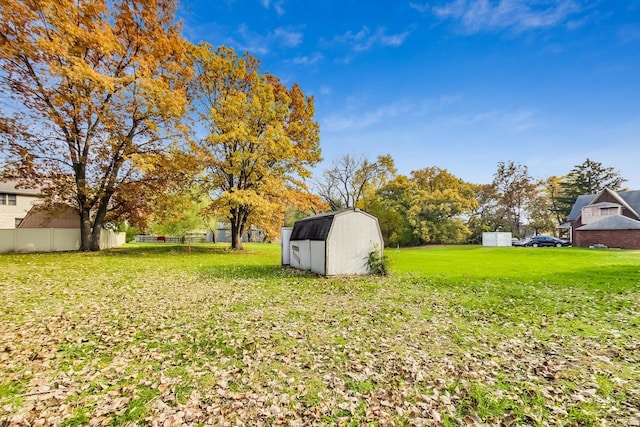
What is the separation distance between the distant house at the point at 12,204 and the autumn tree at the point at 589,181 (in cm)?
7712

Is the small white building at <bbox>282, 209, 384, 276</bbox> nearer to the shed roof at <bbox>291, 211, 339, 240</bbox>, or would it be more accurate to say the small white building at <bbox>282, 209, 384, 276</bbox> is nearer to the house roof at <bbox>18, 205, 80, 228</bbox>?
the shed roof at <bbox>291, 211, 339, 240</bbox>

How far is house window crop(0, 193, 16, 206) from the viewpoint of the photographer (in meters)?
29.6

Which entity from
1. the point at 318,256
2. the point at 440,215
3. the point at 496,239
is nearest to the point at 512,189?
the point at 496,239

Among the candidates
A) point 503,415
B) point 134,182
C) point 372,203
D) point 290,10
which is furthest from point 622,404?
point 372,203

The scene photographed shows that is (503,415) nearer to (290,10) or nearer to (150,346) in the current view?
(150,346)

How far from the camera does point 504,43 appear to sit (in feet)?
46.4

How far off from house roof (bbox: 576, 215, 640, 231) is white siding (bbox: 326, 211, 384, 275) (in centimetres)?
3088

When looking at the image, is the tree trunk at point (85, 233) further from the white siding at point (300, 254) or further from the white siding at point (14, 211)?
the white siding at point (300, 254)

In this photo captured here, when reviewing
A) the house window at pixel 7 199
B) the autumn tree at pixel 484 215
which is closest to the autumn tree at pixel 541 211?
the autumn tree at pixel 484 215

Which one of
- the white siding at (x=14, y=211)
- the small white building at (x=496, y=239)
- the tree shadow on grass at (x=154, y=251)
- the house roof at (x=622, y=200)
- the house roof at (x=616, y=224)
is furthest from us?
the small white building at (x=496, y=239)

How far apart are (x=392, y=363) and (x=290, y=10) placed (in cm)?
1659

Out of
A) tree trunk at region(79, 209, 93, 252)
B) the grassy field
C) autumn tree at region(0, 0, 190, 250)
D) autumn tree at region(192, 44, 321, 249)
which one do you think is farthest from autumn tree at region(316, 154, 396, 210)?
the grassy field

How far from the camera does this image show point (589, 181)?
52.1 metres

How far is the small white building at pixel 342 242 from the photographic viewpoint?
13.0 m
